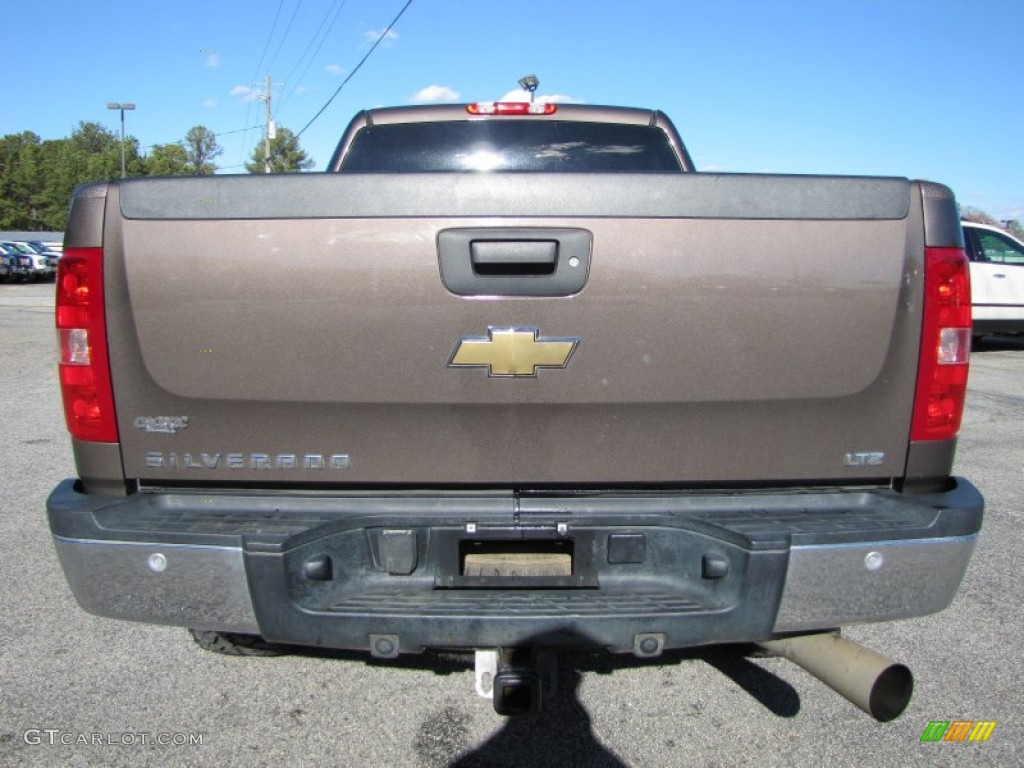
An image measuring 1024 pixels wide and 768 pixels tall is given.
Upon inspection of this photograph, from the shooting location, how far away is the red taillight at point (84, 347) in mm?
2189

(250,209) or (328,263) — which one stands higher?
(250,209)

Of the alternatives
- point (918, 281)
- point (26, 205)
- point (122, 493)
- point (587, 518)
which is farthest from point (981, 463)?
point (26, 205)

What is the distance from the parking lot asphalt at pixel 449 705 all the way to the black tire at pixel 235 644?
0.46 ft

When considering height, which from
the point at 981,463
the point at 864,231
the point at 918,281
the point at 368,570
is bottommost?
the point at 981,463

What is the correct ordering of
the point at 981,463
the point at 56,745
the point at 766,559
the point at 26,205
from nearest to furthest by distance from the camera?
1. the point at 766,559
2. the point at 56,745
3. the point at 981,463
4. the point at 26,205

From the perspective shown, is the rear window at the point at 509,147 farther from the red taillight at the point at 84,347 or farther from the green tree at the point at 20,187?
the green tree at the point at 20,187

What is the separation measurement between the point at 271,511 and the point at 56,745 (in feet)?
3.94

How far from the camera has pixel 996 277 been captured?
12.7 meters

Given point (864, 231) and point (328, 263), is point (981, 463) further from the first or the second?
point (328, 263)

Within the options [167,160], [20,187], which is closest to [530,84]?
[167,160]

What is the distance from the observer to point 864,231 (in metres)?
2.21

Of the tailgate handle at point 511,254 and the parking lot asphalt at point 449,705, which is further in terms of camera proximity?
the parking lot asphalt at point 449,705

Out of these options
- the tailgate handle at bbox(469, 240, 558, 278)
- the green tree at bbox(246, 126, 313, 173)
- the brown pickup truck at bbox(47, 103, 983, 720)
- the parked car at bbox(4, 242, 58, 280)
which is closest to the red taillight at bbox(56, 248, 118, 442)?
the brown pickup truck at bbox(47, 103, 983, 720)

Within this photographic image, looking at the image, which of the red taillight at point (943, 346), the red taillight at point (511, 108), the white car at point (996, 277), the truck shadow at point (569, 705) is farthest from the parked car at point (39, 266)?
the red taillight at point (943, 346)
